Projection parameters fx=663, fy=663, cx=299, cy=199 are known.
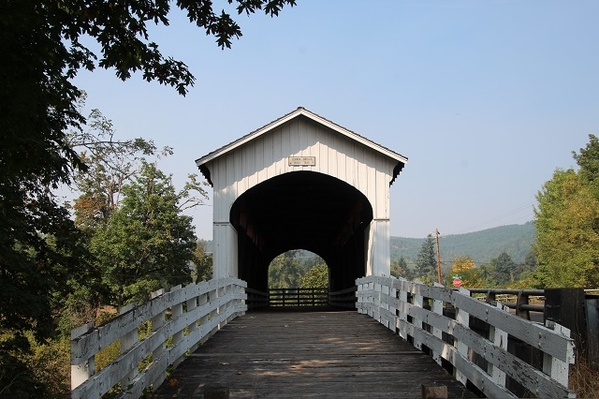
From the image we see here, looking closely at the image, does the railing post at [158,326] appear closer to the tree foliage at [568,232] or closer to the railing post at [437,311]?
the railing post at [437,311]

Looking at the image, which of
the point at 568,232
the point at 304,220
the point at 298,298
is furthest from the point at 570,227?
the point at 304,220

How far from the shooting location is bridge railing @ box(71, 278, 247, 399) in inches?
163

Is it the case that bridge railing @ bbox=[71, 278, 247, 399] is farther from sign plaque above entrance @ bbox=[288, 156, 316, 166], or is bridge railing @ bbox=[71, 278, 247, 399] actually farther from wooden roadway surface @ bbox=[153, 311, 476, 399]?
sign plaque above entrance @ bbox=[288, 156, 316, 166]

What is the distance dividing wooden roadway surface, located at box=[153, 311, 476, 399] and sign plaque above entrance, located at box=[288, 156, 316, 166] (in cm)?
545

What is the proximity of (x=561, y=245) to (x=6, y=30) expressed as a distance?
50.7 metres

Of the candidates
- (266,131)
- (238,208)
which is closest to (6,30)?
(266,131)

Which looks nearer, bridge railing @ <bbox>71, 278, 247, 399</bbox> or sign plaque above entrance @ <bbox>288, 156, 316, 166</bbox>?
bridge railing @ <bbox>71, 278, 247, 399</bbox>

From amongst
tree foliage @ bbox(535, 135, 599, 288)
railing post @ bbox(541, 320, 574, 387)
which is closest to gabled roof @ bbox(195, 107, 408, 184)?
railing post @ bbox(541, 320, 574, 387)

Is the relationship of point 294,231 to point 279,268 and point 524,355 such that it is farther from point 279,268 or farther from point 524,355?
point 279,268

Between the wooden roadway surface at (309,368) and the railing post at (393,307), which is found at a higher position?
the railing post at (393,307)

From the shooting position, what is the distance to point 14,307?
11.1m

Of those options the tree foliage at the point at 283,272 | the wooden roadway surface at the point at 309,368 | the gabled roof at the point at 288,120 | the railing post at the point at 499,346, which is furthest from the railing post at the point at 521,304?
the tree foliage at the point at 283,272

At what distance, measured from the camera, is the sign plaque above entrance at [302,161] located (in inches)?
604

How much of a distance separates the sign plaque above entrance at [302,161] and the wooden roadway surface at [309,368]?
5448 mm
